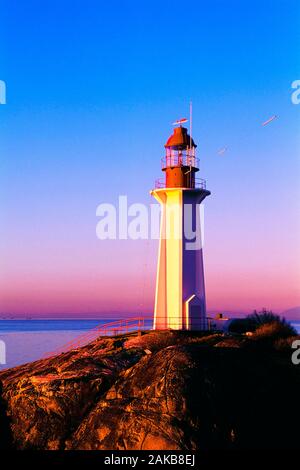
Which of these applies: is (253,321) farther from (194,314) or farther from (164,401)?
(164,401)

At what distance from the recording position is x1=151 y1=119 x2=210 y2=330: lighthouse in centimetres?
3000

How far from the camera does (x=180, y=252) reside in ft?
99.0

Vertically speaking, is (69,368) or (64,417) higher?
(69,368)

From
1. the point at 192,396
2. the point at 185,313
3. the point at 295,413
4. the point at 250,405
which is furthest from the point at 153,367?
the point at 185,313

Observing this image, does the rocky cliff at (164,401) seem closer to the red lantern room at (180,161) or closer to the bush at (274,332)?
the bush at (274,332)

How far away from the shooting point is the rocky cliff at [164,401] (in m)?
17.3

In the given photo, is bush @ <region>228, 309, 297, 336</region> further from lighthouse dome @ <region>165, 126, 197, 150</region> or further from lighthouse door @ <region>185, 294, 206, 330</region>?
lighthouse dome @ <region>165, 126, 197, 150</region>

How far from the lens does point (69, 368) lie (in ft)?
75.4

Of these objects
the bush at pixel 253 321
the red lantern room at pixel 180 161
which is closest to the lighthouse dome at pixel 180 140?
the red lantern room at pixel 180 161

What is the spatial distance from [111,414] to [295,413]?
19.2 feet

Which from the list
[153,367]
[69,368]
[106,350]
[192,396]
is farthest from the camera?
[106,350]

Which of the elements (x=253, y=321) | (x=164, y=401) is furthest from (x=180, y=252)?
(x=164, y=401)
